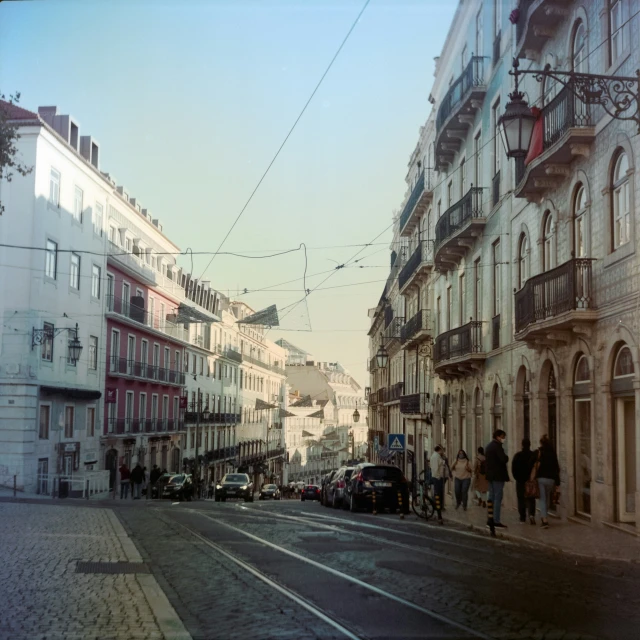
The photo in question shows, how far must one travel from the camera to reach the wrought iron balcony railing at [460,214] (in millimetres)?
28594

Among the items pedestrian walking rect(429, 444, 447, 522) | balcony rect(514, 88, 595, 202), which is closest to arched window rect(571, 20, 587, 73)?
balcony rect(514, 88, 595, 202)

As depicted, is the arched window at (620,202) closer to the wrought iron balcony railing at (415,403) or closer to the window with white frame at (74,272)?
the wrought iron balcony railing at (415,403)

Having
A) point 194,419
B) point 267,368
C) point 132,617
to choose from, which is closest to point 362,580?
point 132,617

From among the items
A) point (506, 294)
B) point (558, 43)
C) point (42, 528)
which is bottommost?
point (42, 528)

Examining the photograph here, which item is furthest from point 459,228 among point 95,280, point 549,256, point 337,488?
point 95,280

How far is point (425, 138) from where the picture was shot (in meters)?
44.2

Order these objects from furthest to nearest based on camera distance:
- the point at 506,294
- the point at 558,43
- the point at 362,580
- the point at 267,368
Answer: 1. the point at 267,368
2. the point at 506,294
3. the point at 558,43
4. the point at 362,580

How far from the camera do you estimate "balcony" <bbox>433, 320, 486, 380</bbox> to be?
93.2 feet

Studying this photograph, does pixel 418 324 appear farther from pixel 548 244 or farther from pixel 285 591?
pixel 285 591

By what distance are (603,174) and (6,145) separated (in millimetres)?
11007

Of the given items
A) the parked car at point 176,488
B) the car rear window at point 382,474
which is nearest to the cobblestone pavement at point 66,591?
the car rear window at point 382,474

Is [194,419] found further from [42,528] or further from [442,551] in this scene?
[442,551]

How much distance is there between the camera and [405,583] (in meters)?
10.1

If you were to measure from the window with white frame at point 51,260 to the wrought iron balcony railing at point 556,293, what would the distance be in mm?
22443
